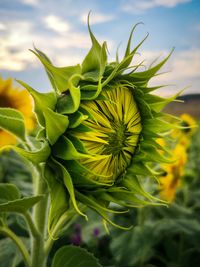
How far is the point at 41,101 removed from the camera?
45.6 inches

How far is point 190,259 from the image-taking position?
306 centimetres

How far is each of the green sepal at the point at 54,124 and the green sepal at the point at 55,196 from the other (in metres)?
0.07

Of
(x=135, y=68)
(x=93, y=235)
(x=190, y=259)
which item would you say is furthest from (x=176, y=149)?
(x=135, y=68)

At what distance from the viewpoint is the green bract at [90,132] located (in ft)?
3.84

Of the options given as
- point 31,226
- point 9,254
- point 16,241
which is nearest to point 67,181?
point 31,226

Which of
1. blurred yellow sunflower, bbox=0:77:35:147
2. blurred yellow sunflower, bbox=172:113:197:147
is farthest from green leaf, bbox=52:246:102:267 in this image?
blurred yellow sunflower, bbox=172:113:197:147

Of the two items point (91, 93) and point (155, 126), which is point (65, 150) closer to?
point (91, 93)

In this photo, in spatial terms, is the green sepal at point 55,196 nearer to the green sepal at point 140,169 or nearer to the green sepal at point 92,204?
the green sepal at point 92,204

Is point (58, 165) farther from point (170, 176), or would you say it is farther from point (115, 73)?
point (170, 176)

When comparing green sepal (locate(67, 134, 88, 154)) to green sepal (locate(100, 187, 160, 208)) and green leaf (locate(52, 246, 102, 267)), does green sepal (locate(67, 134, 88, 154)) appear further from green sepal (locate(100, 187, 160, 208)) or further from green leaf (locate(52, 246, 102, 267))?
green leaf (locate(52, 246, 102, 267))

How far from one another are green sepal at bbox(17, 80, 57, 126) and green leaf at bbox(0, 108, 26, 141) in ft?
0.20

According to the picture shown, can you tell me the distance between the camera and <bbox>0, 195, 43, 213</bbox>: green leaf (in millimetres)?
1212

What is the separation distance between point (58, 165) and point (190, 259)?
2.04 m

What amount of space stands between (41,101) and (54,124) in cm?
6
